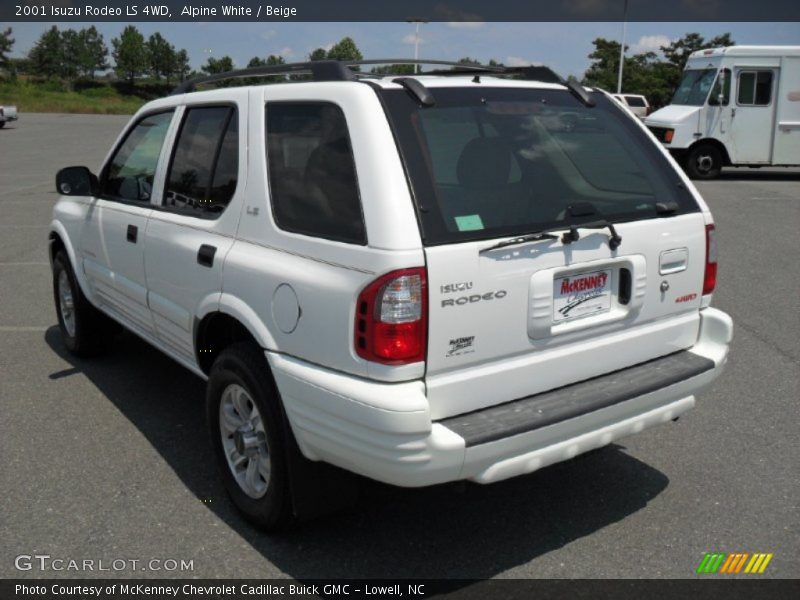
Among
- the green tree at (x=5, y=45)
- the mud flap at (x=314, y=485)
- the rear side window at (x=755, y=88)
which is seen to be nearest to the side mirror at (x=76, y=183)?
the mud flap at (x=314, y=485)

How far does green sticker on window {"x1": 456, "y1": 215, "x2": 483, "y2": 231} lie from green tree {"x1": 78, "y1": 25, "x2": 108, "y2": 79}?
404 feet

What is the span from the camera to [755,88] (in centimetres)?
1750

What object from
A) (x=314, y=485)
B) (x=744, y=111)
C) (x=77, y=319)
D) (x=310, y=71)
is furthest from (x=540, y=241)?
(x=744, y=111)

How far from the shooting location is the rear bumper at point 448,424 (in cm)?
271

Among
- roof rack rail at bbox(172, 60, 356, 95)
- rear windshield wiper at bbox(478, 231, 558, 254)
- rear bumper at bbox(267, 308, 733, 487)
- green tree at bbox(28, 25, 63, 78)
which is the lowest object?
rear bumper at bbox(267, 308, 733, 487)

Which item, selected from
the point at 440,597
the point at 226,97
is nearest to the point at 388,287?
the point at 440,597

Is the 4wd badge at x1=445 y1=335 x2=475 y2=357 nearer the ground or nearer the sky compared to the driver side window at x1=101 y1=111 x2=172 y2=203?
nearer the ground

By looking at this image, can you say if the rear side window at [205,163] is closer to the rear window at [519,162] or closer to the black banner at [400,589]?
the rear window at [519,162]

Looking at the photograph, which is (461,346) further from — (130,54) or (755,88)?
(130,54)

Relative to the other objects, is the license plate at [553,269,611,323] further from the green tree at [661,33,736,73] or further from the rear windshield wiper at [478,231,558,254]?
the green tree at [661,33,736,73]

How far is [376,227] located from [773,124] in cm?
1728

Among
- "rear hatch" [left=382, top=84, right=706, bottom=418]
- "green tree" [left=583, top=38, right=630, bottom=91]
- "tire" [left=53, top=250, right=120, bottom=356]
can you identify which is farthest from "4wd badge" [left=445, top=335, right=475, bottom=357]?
"green tree" [left=583, top=38, right=630, bottom=91]

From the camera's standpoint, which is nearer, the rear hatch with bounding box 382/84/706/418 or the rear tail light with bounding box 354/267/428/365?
the rear tail light with bounding box 354/267/428/365

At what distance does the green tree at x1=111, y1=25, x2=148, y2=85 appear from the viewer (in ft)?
374
